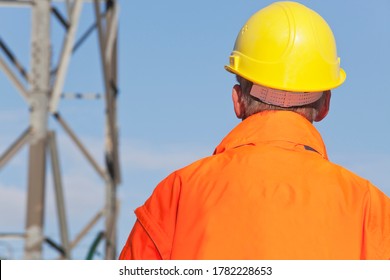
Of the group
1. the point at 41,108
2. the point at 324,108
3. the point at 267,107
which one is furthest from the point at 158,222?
the point at 41,108

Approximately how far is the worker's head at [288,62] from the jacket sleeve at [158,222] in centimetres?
56

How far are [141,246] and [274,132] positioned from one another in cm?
75

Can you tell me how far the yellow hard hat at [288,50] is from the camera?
159 inches

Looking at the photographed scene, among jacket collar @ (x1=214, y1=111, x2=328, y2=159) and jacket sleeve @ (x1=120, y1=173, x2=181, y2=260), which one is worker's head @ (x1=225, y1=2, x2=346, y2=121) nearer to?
jacket collar @ (x1=214, y1=111, x2=328, y2=159)


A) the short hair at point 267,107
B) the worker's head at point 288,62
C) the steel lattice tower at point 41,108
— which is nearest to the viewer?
the short hair at point 267,107

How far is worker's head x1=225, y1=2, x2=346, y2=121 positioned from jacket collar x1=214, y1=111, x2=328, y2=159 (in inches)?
8.7

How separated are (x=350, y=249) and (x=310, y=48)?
1111mm

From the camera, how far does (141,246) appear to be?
3.58m

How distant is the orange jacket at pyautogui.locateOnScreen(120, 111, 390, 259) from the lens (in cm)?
340

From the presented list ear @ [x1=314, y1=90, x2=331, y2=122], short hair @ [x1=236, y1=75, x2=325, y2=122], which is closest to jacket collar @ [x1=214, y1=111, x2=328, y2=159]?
short hair @ [x1=236, y1=75, x2=325, y2=122]

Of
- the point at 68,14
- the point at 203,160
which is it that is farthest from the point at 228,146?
the point at 68,14

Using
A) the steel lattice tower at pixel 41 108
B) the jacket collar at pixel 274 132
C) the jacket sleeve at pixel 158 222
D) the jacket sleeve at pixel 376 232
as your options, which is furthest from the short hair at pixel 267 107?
the steel lattice tower at pixel 41 108

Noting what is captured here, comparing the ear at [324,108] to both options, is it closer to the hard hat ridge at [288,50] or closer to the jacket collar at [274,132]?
the hard hat ridge at [288,50]
